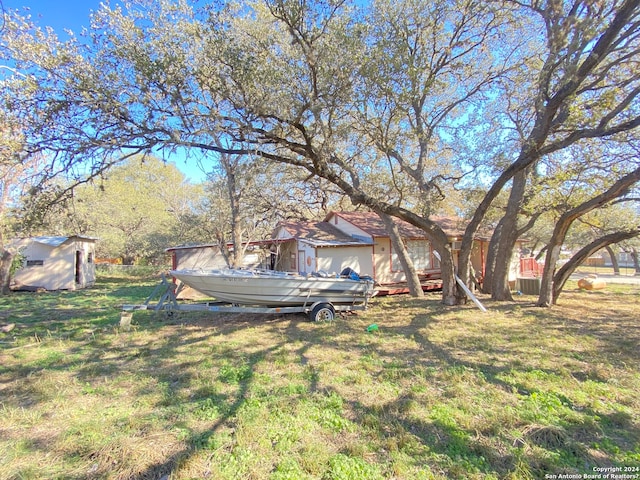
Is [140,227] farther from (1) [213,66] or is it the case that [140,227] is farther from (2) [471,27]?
(2) [471,27]

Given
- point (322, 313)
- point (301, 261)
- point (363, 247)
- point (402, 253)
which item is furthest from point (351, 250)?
point (322, 313)

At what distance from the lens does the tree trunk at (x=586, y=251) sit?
897 centimetres

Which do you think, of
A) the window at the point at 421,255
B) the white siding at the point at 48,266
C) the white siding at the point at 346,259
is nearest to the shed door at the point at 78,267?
the white siding at the point at 48,266

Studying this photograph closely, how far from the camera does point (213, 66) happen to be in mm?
6008

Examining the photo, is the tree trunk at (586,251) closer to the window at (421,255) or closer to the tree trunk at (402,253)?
the tree trunk at (402,253)

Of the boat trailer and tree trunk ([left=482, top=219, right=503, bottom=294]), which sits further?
tree trunk ([left=482, top=219, right=503, bottom=294])

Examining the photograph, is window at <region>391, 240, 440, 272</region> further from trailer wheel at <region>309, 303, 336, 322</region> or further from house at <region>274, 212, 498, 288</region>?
trailer wheel at <region>309, 303, 336, 322</region>

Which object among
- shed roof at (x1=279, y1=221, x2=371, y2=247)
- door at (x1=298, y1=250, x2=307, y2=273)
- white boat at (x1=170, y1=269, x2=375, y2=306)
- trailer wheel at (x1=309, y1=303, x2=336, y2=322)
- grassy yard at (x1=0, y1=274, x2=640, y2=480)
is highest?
shed roof at (x1=279, y1=221, x2=371, y2=247)

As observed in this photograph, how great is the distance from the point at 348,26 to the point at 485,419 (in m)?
7.41

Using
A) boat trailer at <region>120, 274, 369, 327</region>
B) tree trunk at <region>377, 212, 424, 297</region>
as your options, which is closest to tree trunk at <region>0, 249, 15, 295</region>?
boat trailer at <region>120, 274, 369, 327</region>

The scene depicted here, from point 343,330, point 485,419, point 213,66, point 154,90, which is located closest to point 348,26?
point 213,66

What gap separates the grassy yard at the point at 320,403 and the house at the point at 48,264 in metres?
10.9

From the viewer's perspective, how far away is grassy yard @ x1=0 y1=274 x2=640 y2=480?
2.65 metres

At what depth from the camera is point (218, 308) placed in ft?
22.5
